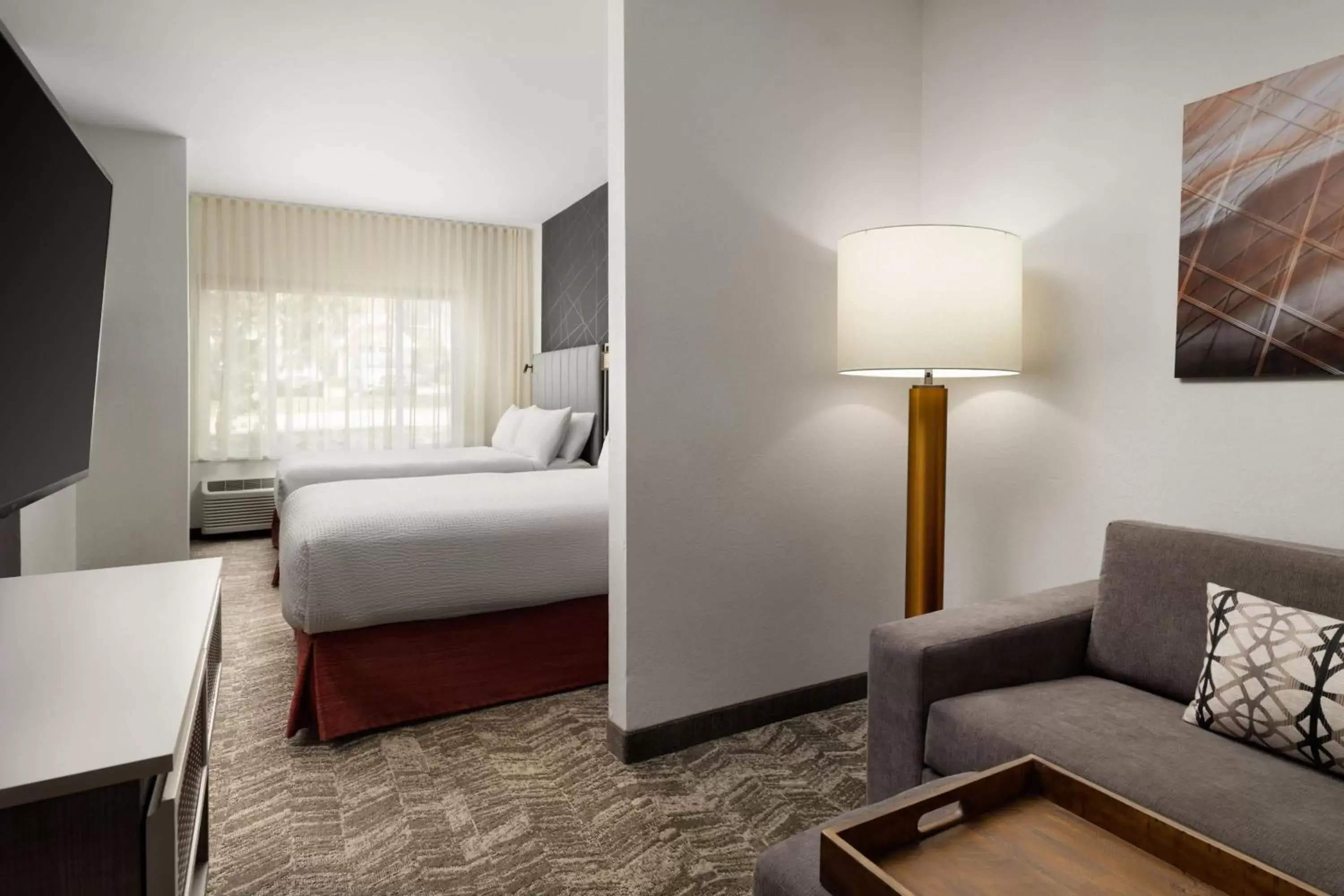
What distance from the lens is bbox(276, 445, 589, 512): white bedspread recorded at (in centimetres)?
456

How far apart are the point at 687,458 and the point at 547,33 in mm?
2015

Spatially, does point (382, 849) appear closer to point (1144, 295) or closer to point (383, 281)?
point (1144, 295)

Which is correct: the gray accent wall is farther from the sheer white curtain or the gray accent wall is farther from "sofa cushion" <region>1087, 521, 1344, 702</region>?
"sofa cushion" <region>1087, 521, 1344, 702</region>

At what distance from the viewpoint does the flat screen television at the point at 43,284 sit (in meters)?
1.09

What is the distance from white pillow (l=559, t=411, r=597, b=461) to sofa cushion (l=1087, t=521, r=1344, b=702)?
3.37m

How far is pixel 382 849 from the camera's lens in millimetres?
1745

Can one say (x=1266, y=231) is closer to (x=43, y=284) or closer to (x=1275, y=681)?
(x=1275, y=681)

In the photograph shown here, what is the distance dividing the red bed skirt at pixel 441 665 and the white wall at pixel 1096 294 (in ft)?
4.63

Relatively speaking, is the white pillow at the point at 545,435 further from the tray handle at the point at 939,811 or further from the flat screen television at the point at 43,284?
the tray handle at the point at 939,811

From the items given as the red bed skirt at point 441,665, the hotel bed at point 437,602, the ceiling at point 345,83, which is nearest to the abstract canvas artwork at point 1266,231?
the hotel bed at point 437,602

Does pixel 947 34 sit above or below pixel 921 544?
above

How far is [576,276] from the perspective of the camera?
574 cm

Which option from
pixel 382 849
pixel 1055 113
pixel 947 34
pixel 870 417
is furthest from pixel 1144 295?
pixel 382 849

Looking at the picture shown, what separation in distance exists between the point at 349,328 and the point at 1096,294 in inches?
215
